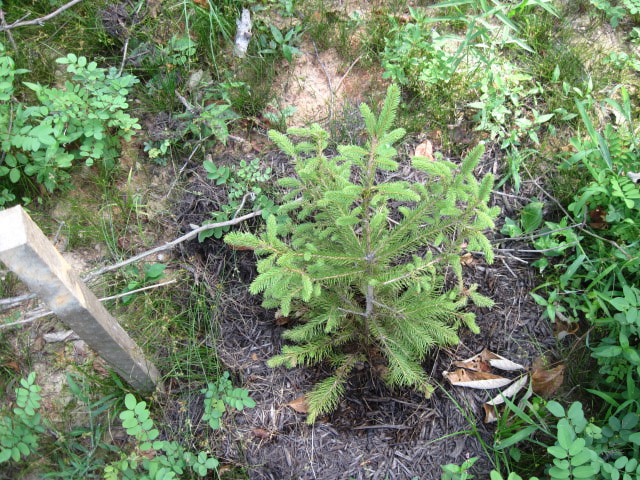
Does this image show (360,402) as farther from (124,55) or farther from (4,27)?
(4,27)

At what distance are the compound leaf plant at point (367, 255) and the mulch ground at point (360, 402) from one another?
0.42ft

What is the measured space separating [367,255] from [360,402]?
94 cm

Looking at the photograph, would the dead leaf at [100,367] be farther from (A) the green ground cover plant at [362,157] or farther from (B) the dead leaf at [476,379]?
(B) the dead leaf at [476,379]

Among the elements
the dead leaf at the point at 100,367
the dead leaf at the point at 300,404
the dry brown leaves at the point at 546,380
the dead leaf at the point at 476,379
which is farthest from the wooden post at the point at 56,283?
the dry brown leaves at the point at 546,380

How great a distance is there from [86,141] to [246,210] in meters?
1.14

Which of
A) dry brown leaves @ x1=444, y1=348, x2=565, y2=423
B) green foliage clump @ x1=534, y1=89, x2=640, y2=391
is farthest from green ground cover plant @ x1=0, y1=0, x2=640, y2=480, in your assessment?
dry brown leaves @ x1=444, y1=348, x2=565, y2=423

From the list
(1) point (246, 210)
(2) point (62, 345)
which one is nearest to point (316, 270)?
(1) point (246, 210)

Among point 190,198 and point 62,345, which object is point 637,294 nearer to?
point 190,198

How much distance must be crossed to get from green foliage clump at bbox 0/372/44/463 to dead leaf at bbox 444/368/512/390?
2073 mm

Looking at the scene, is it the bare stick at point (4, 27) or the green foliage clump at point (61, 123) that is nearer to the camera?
the green foliage clump at point (61, 123)

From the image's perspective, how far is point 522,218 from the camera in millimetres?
2742

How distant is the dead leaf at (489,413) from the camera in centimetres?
236

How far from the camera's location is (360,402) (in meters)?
2.46

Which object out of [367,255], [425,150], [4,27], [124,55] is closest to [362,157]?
[367,255]
